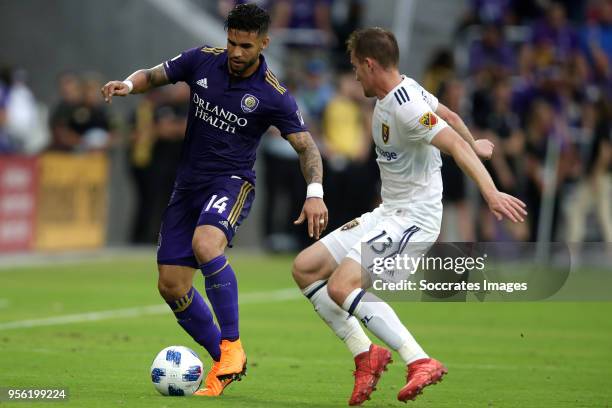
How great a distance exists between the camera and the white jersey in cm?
839

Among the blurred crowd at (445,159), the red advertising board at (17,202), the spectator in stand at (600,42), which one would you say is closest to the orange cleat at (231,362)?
the red advertising board at (17,202)

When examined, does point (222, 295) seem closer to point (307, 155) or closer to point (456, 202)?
point (307, 155)

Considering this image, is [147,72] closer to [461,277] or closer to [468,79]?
[461,277]

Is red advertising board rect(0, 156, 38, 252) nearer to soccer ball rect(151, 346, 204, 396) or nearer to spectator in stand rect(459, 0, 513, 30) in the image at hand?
spectator in stand rect(459, 0, 513, 30)

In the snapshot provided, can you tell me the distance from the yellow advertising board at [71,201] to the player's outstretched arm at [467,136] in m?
12.3

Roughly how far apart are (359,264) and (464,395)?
1.42m

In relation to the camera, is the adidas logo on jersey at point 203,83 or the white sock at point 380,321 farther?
the adidas logo on jersey at point 203,83

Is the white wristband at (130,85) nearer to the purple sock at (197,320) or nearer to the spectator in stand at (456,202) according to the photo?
the purple sock at (197,320)

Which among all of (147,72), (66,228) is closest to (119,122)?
(66,228)

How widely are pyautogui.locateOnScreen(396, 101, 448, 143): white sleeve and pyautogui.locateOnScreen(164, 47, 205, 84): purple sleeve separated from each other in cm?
169

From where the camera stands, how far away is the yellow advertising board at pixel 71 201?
797 inches

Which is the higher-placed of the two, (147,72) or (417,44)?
(417,44)

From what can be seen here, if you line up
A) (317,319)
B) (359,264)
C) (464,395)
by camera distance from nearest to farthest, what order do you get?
1. (359,264)
2. (464,395)
3. (317,319)

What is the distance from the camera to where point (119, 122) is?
2334 centimetres
